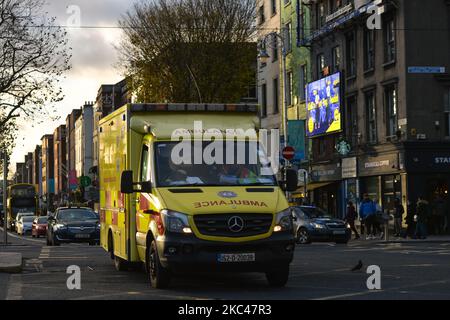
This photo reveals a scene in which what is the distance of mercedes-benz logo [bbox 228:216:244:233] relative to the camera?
44.2ft

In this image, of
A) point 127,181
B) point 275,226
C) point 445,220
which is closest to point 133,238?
point 127,181

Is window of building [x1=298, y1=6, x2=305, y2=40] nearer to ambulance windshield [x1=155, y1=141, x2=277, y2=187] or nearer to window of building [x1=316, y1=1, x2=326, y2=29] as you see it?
window of building [x1=316, y1=1, x2=326, y2=29]

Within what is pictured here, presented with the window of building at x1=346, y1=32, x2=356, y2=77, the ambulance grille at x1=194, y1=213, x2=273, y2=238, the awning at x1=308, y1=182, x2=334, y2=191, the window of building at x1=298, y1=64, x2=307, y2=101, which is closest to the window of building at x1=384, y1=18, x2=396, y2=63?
the window of building at x1=346, y1=32, x2=356, y2=77

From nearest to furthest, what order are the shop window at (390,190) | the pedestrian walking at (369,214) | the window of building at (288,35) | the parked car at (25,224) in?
the pedestrian walking at (369,214) → the shop window at (390,190) → the window of building at (288,35) → the parked car at (25,224)

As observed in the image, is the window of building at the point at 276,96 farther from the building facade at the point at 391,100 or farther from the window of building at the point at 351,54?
the window of building at the point at 351,54

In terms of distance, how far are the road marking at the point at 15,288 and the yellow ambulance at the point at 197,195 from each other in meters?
1.93

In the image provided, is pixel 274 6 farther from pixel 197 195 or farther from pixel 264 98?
pixel 197 195

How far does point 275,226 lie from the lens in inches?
539

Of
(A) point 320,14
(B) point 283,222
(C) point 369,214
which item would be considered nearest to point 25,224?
(A) point 320,14

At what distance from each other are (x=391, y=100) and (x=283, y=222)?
1137 inches

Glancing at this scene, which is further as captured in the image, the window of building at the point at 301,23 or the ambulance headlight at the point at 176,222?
the window of building at the point at 301,23

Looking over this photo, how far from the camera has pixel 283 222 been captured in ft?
45.2

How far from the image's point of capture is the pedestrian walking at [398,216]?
1484 inches

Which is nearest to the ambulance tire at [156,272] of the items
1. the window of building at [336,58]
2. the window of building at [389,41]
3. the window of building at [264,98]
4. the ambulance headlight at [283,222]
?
the ambulance headlight at [283,222]
